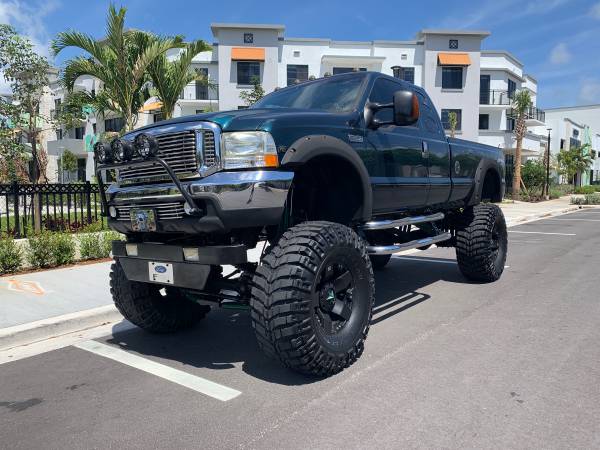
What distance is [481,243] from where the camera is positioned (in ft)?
21.4

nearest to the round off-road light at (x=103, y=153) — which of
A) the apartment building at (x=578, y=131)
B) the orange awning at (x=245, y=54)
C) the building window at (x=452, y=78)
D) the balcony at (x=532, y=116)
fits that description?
the orange awning at (x=245, y=54)

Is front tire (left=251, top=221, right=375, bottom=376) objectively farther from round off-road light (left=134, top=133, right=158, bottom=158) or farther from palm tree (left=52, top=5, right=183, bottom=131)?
palm tree (left=52, top=5, right=183, bottom=131)

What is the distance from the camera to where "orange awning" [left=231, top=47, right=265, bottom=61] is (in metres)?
32.8

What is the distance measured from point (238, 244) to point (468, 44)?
119 feet

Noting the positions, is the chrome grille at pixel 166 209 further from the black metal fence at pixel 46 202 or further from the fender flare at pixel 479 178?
the black metal fence at pixel 46 202

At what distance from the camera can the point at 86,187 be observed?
9.59 m

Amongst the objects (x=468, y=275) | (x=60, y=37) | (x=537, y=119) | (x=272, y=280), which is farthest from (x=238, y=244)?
(x=537, y=119)

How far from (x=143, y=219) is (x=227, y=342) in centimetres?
151

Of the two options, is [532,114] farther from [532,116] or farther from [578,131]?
[578,131]

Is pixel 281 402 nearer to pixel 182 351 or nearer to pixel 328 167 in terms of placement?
pixel 182 351

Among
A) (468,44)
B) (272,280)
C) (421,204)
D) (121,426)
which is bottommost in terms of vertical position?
(121,426)

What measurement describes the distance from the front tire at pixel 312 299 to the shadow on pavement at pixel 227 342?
0.30 m

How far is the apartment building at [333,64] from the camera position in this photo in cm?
3316

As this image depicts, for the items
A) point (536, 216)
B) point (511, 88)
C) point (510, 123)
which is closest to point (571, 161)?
point (510, 123)
